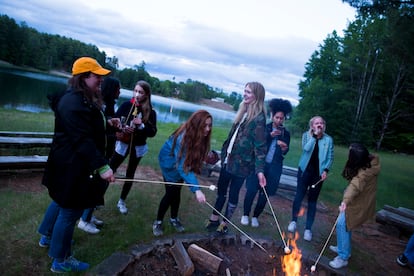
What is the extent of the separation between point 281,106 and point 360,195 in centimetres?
188

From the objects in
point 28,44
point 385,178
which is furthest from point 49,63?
point 385,178

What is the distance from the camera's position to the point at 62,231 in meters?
2.70

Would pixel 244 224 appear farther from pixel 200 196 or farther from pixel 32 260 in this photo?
pixel 32 260

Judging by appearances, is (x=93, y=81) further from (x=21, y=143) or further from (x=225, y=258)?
(x=21, y=143)

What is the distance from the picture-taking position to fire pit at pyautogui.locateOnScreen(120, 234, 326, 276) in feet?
9.79

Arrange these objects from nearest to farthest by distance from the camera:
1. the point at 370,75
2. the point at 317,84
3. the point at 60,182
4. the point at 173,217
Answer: the point at 60,182 → the point at 173,217 → the point at 370,75 → the point at 317,84

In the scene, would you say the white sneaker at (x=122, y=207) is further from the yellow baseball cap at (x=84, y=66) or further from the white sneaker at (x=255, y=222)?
the yellow baseball cap at (x=84, y=66)

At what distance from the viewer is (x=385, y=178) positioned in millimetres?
11969

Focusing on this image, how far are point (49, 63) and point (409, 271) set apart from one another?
245 ft

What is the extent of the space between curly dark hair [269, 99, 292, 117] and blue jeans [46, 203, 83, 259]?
3.46 m

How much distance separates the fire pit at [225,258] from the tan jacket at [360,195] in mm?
876

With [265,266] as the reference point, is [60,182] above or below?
above

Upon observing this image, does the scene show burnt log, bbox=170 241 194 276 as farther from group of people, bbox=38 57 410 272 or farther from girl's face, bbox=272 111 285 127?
girl's face, bbox=272 111 285 127

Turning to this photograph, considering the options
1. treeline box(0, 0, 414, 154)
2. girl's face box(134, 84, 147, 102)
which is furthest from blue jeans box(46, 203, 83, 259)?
treeline box(0, 0, 414, 154)
